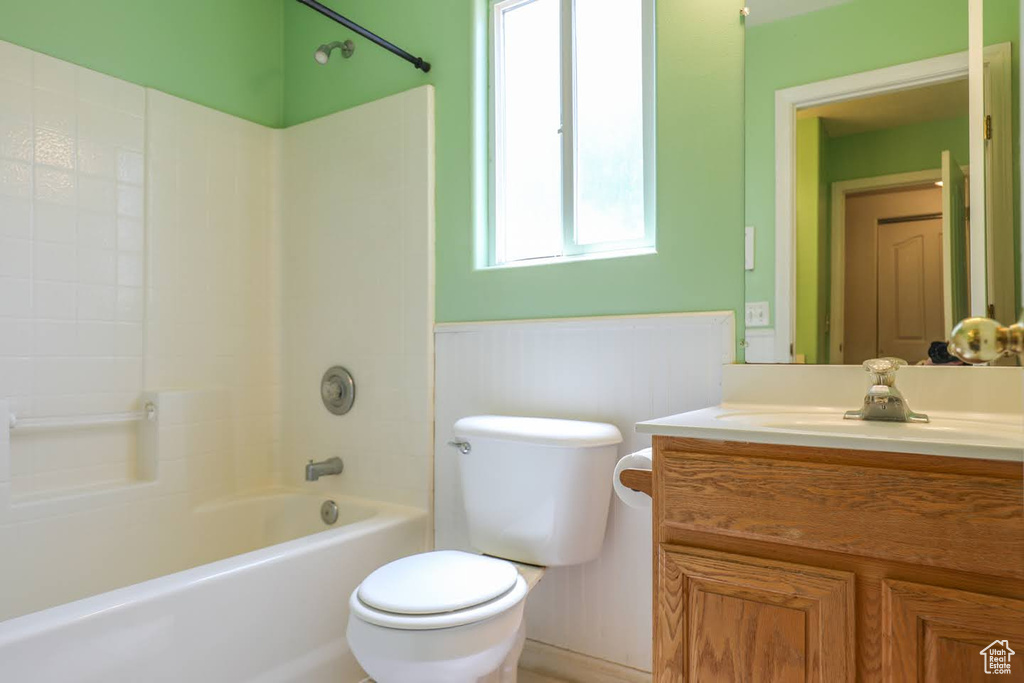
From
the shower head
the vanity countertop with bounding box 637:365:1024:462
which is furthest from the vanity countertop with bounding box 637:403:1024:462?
the shower head

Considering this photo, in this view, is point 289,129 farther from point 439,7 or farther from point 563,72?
point 563,72

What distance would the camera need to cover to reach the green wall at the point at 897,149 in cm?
149

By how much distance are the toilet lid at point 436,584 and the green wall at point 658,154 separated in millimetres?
793

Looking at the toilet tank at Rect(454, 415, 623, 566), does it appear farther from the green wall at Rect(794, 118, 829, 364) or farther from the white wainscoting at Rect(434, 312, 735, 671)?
the green wall at Rect(794, 118, 829, 364)

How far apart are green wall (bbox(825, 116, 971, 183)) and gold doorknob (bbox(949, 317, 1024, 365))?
3.28 ft

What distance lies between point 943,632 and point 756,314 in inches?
34.0

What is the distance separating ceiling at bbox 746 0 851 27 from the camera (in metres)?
1.64

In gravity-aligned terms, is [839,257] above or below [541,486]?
above

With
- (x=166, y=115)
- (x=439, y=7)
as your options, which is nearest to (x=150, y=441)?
(x=166, y=115)

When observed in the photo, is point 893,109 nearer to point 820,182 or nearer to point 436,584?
point 820,182

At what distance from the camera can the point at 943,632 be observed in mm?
1013

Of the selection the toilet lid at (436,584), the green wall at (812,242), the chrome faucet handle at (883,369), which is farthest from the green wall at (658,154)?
the toilet lid at (436,584)

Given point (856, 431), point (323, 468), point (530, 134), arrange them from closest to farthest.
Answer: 1. point (856, 431)
2. point (530, 134)
3. point (323, 468)

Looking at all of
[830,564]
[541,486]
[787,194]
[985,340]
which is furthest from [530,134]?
[985,340]
